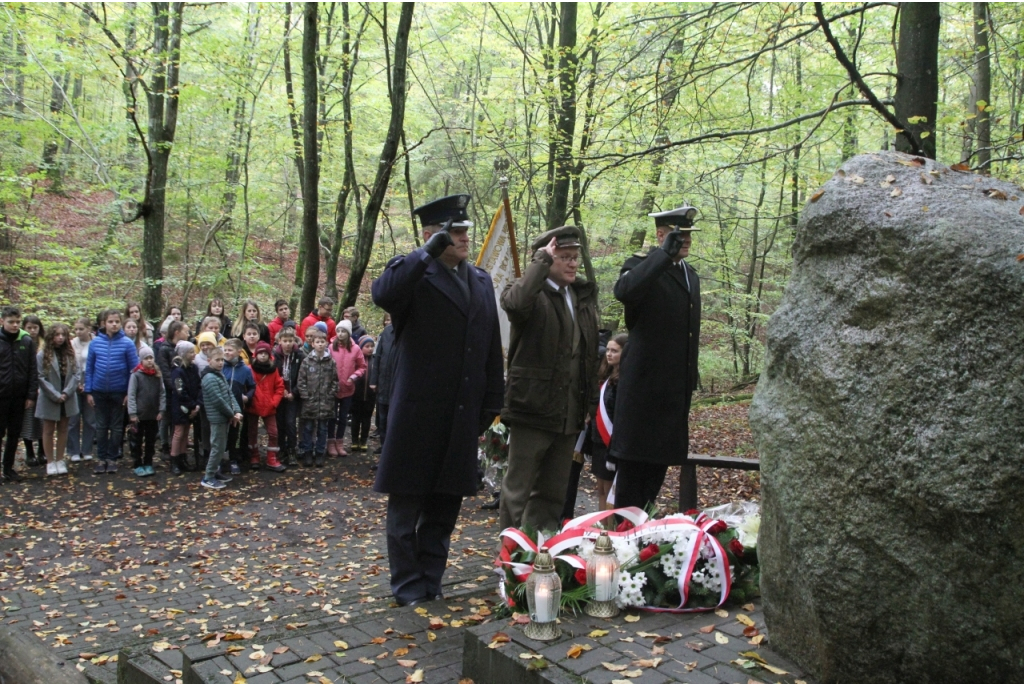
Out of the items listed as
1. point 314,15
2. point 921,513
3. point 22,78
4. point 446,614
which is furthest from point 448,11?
point 921,513

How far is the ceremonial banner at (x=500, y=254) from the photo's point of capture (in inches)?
282

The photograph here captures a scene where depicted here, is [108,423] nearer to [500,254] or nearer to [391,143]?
[391,143]

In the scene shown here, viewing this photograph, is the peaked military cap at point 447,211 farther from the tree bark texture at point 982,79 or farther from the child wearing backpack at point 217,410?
the tree bark texture at point 982,79

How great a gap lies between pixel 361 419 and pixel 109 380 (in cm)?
360

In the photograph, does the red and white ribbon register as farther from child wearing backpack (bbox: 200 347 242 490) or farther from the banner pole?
child wearing backpack (bbox: 200 347 242 490)

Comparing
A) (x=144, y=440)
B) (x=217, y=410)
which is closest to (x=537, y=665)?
(x=217, y=410)

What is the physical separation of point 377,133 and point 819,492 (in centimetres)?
1912

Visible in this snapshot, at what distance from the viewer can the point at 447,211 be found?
4.65 m

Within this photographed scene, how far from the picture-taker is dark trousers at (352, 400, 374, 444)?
1198 centimetres

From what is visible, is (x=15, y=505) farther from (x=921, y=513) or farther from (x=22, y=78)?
(x=22, y=78)

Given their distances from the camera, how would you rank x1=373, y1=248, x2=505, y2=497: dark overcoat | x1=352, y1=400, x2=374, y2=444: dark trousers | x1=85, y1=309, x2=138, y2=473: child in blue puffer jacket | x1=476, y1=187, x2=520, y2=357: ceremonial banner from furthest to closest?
x1=352, y1=400, x2=374, y2=444: dark trousers
x1=85, y1=309, x2=138, y2=473: child in blue puffer jacket
x1=476, y1=187, x2=520, y2=357: ceremonial banner
x1=373, y1=248, x2=505, y2=497: dark overcoat

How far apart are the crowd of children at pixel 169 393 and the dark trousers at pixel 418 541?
494 centimetres

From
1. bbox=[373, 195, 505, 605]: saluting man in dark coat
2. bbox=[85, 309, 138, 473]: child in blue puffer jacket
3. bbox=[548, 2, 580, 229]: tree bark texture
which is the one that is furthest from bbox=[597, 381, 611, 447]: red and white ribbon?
bbox=[85, 309, 138, 473]: child in blue puffer jacket

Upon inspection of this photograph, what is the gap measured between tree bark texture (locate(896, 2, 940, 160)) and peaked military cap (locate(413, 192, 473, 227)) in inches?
162
